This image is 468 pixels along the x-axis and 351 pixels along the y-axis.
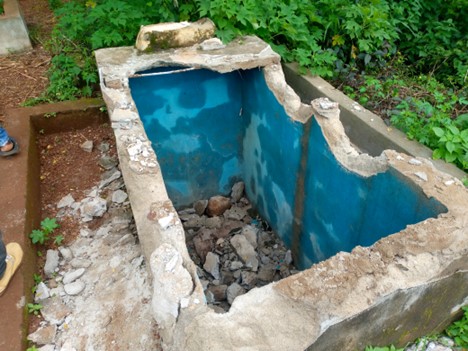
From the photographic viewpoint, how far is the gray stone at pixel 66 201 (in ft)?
12.7

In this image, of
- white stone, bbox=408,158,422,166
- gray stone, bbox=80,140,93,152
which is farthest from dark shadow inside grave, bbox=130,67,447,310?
gray stone, bbox=80,140,93,152

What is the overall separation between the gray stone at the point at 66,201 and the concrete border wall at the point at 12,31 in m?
2.89

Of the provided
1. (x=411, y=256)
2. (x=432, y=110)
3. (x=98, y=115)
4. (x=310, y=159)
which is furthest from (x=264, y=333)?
(x=98, y=115)

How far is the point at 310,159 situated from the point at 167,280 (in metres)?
1.91

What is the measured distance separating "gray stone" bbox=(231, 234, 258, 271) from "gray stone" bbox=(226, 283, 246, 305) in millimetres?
324

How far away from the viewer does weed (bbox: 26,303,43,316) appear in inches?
115

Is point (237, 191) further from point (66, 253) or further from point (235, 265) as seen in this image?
point (66, 253)

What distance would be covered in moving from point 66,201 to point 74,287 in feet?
3.27

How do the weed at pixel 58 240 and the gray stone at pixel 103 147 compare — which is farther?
the gray stone at pixel 103 147

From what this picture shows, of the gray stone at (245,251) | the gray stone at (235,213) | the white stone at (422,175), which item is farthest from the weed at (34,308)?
the white stone at (422,175)

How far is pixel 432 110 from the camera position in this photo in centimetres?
389

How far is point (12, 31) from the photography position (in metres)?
5.52

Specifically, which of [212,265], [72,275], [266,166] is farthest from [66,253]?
[266,166]

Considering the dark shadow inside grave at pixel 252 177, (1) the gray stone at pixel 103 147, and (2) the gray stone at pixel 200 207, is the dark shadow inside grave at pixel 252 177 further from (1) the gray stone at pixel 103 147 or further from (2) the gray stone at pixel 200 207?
(1) the gray stone at pixel 103 147
